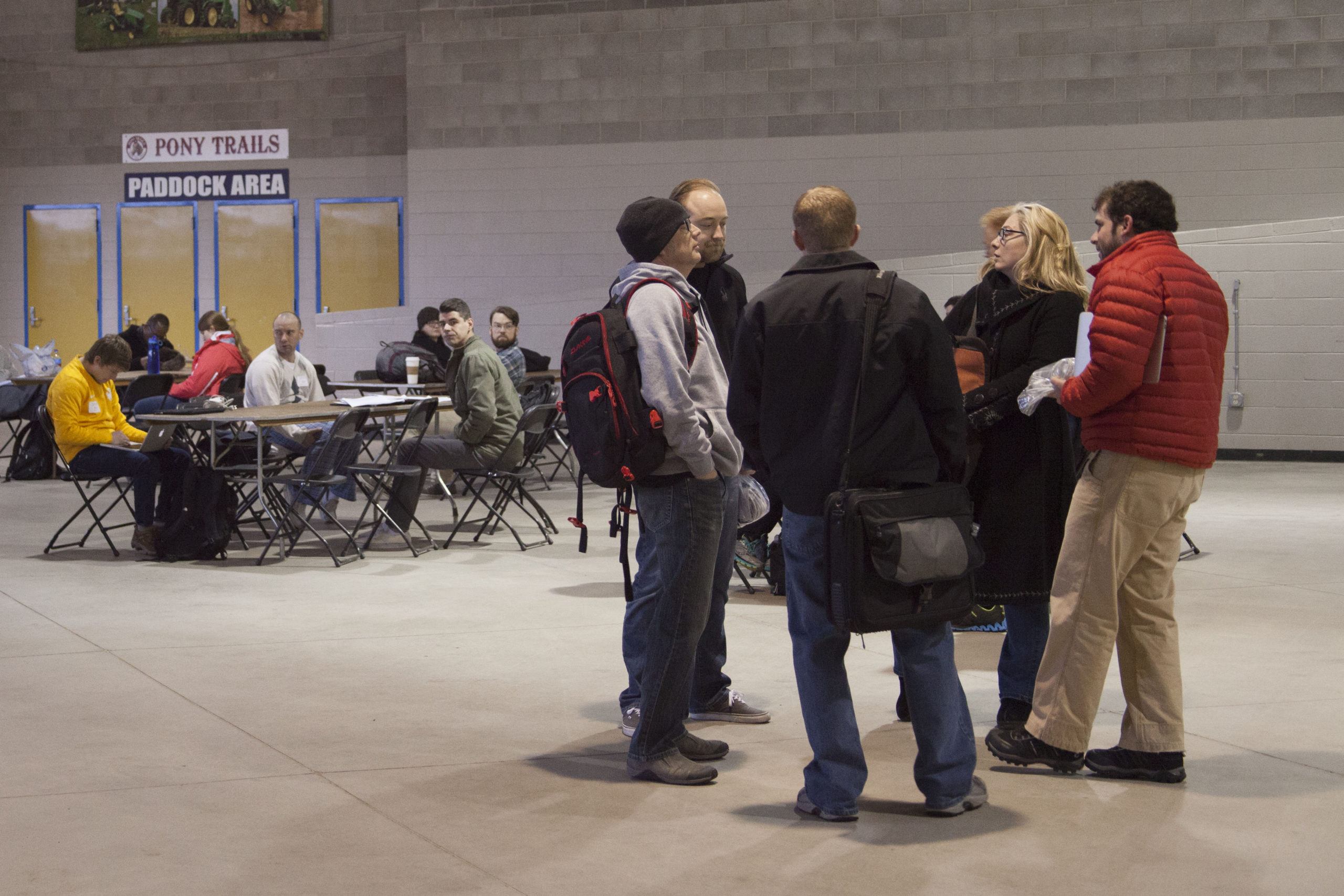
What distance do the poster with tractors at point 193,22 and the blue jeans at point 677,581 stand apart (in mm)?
12608

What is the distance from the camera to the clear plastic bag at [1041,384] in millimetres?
3370

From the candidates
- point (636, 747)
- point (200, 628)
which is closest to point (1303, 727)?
point (636, 747)

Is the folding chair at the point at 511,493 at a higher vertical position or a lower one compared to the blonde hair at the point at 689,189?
lower

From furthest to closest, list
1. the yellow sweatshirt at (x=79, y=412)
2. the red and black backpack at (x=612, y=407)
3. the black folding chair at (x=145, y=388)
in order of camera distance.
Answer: the black folding chair at (x=145, y=388) < the yellow sweatshirt at (x=79, y=412) < the red and black backpack at (x=612, y=407)

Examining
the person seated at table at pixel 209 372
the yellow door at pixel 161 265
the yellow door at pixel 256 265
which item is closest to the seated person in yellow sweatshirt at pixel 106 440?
the person seated at table at pixel 209 372

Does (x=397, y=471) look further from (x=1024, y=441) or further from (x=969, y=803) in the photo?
(x=969, y=803)

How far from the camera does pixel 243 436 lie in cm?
758

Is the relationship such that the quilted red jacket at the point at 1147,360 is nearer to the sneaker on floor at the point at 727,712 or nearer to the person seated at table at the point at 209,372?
the sneaker on floor at the point at 727,712

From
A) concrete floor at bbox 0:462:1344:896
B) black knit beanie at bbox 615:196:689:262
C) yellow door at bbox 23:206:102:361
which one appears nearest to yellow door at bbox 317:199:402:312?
yellow door at bbox 23:206:102:361

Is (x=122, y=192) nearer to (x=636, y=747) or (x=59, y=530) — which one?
(x=59, y=530)

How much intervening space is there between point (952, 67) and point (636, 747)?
10157 mm

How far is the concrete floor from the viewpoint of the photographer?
9.05ft

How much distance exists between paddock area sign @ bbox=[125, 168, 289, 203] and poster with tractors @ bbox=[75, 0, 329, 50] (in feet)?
4.62

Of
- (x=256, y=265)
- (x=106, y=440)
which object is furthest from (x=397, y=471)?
(x=256, y=265)
